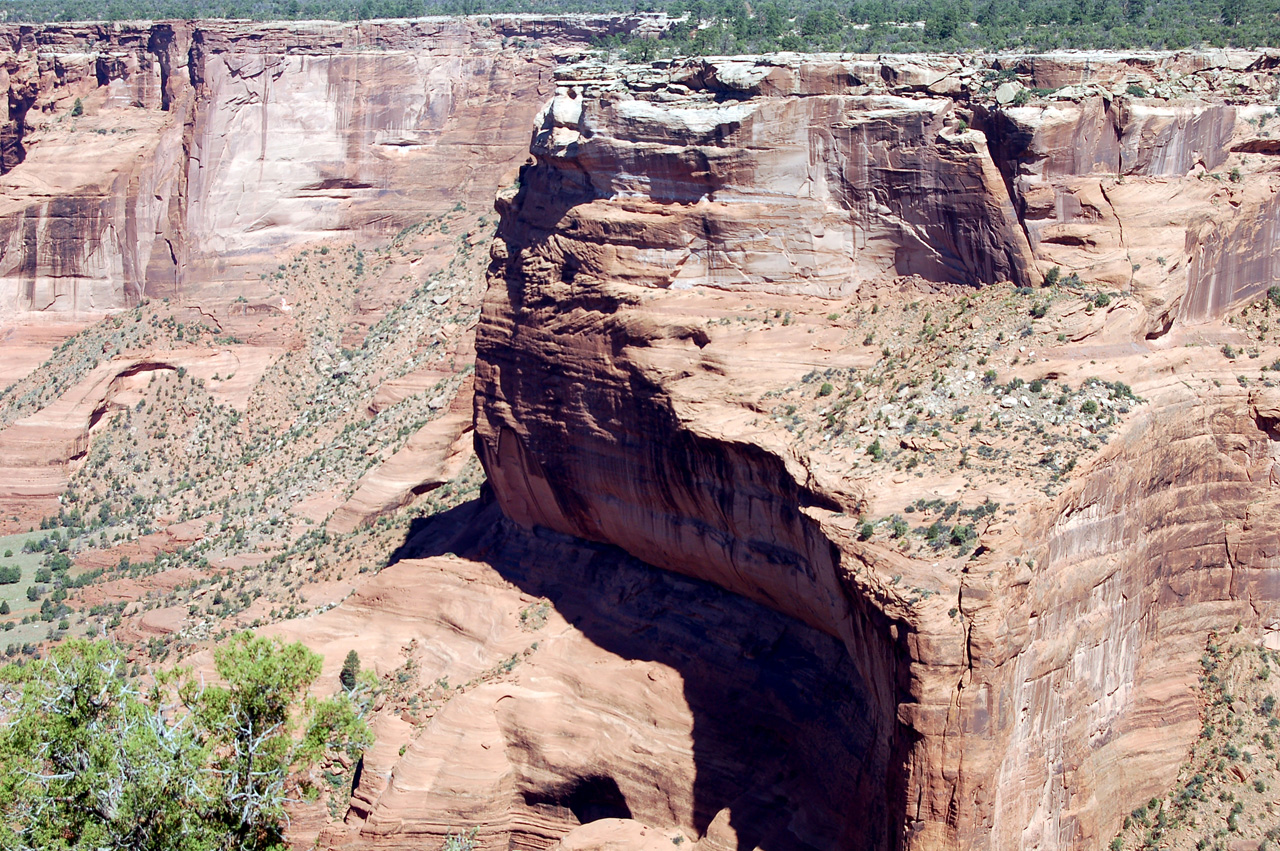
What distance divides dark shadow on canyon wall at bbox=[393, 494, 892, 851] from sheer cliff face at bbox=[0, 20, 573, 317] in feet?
147

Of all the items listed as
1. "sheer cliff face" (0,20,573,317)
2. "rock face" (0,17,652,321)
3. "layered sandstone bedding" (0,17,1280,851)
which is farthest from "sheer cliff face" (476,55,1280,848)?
"sheer cliff face" (0,20,573,317)

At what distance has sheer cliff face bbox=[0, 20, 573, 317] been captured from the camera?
83.4m

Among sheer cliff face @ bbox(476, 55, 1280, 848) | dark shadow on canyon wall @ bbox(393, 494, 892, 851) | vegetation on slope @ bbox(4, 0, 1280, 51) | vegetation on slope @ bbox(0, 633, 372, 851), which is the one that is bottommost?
dark shadow on canyon wall @ bbox(393, 494, 892, 851)

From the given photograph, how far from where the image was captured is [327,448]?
2657 inches

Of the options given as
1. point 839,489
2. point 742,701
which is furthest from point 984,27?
point 742,701

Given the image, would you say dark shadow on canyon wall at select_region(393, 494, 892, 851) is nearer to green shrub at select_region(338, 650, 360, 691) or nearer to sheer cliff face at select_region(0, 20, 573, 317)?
green shrub at select_region(338, 650, 360, 691)

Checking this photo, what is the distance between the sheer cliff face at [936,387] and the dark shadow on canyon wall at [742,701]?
0.62 metres

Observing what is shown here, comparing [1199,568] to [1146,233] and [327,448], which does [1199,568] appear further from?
[327,448]

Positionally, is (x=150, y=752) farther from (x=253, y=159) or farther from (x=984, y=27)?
(x=253, y=159)

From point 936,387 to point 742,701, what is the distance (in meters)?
10.4

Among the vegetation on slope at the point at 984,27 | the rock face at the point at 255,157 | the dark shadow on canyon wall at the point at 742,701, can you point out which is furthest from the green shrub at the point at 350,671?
the rock face at the point at 255,157

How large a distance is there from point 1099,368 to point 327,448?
43.9m

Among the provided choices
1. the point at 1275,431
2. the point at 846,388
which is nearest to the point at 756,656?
the point at 846,388

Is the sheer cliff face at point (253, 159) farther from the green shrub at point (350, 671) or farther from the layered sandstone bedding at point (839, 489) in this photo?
the green shrub at point (350, 671)
